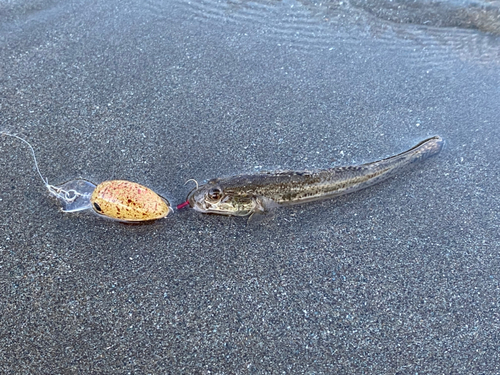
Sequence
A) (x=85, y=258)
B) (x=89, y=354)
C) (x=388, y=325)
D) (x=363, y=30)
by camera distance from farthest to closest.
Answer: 1. (x=363, y=30)
2. (x=85, y=258)
3. (x=388, y=325)
4. (x=89, y=354)

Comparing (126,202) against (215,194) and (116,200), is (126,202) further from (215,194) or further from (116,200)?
(215,194)

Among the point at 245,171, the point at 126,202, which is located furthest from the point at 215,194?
the point at 126,202

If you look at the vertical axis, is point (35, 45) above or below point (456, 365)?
above

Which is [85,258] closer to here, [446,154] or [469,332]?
[469,332]

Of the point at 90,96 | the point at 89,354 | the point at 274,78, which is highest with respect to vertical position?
the point at 274,78

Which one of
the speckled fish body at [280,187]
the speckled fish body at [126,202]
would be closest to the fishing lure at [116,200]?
the speckled fish body at [126,202]

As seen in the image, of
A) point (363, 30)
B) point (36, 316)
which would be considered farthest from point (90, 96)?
point (363, 30)

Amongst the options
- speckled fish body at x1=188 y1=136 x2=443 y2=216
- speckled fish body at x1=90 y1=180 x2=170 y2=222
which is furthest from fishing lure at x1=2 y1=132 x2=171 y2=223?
speckled fish body at x1=188 y1=136 x2=443 y2=216

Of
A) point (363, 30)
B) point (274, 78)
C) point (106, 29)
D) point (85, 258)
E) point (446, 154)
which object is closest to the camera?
point (85, 258)

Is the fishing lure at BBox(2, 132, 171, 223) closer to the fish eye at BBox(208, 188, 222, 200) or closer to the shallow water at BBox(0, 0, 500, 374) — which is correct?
the shallow water at BBox(0, 0, 500, 374)
